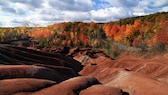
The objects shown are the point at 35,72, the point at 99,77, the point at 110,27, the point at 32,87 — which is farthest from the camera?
the point at 110,27

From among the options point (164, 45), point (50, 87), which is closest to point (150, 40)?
point (164, 45)

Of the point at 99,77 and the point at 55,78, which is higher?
the point at 55,78

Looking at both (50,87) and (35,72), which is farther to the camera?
(35,72)

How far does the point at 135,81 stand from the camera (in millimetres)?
37812

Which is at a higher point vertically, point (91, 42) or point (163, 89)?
point (163, 89)

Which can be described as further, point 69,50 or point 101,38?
point 101,38

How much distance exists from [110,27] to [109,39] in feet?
46.5

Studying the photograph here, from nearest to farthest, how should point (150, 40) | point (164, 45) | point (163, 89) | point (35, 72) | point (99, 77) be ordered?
point (163, 89) < point (35, 72) < point (99, 77) < point (164, 45) < point (150, 40)

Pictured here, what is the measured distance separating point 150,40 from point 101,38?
58181 mm

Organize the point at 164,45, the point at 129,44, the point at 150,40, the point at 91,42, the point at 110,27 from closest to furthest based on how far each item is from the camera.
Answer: the point at 164,45, the point at 150,40, the point at 129,44, the point at 91,42, the point at 110,27

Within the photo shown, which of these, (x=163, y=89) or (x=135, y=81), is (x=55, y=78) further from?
(x=163, y=89)

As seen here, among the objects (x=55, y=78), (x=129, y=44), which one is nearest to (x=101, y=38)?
(x=129, y=44)

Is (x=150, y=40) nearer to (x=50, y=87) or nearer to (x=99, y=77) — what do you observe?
(x=99, y=77)

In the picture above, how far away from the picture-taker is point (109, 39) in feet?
593
